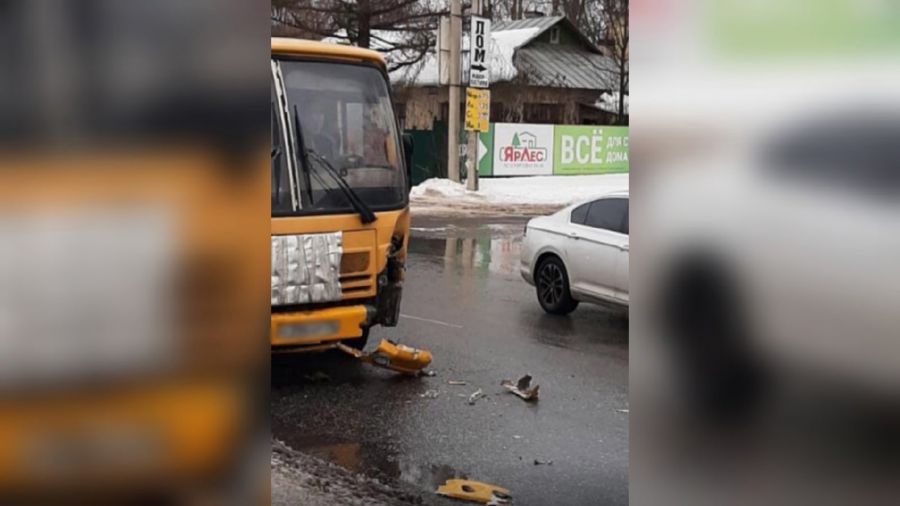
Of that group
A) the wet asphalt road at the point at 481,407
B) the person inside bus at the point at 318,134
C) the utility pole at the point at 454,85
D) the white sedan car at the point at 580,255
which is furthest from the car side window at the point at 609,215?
the utility pole at the point at 454,85

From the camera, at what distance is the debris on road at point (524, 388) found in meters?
7.09

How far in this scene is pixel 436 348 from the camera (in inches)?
341

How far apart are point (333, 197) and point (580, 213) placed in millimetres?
3698

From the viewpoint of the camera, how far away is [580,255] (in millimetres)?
9719

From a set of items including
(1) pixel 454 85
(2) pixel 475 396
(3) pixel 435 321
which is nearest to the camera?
(2) pixel 475 396

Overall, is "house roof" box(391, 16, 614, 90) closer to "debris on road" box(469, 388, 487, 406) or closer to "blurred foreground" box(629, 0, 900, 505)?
"debris on road" box(469, 388, 487, 406)

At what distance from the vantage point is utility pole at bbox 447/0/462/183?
81.4 ft

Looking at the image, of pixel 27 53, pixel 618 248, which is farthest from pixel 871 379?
pixel 618 248

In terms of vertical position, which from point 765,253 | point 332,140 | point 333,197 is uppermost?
point 332,140

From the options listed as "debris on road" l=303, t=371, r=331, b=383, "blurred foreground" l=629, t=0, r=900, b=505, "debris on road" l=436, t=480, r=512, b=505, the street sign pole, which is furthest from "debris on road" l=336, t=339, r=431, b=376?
the street sign pole

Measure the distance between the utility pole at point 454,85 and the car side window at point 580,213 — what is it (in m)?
15.7

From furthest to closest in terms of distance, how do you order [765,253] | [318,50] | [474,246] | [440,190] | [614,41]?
1. [614,41]
2. [440,190]
3. [474,246]
4. [318,50]
5. [765,253]

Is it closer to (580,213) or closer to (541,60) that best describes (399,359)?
(580,213)

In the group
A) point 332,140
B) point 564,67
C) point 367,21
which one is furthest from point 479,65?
point 564,67
